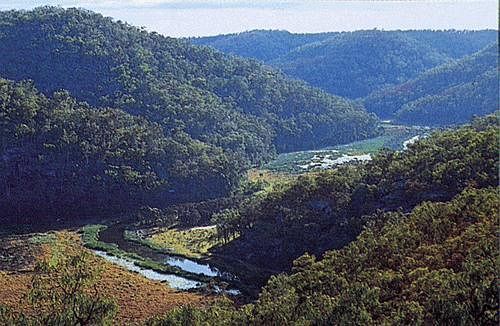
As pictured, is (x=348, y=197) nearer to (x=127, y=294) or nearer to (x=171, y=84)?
(x=127, y=294)

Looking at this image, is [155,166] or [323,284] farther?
→ [155,166]

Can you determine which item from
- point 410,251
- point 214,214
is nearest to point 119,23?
point 214,214

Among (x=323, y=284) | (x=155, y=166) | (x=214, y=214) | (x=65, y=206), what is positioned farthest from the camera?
(x=155, y=166)

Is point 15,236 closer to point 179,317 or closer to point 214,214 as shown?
point 214,214

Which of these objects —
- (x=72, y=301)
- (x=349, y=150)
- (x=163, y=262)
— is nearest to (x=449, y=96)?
(x=349, y=150)

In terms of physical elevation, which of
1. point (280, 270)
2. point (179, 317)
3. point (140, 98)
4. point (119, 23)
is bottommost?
point (280, 270)

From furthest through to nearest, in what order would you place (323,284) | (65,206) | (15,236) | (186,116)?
(186,116) < (65,206) < (15,236) < (323,284)

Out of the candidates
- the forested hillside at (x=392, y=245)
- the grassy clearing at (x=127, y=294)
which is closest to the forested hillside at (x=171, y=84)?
the forested hillside at (x=392, y=245)

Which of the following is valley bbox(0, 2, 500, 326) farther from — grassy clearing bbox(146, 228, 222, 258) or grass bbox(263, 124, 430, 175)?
grass bbox(263, 124, 430, 175)
